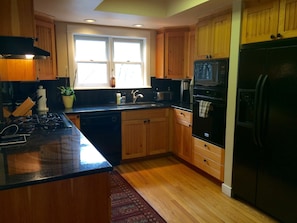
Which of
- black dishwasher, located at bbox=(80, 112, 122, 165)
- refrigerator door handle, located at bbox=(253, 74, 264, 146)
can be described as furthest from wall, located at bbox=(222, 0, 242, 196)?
black dishwasher, located at bbox=(80, 112, 122, 165)

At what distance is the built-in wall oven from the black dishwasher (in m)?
1.18

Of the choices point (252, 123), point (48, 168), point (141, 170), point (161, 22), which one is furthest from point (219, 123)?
point (48, 168)

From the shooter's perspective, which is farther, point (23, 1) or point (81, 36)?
point (81, 36)

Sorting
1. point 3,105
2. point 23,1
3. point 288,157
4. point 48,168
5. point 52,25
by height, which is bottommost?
point 288,157

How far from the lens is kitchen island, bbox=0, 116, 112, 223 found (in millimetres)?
1293

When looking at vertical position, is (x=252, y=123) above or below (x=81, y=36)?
below

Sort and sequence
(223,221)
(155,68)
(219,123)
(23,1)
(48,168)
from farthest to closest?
1. (155,68)
2. (219,123)
3. (223,221)
4. (23,1)
5. (48,168)

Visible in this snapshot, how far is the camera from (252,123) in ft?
8.21

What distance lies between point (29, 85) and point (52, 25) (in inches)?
36.1

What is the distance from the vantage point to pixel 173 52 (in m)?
4.19

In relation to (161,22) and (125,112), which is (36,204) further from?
(161,22)

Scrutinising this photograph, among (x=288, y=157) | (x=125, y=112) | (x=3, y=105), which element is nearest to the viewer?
(x=288, y=157)

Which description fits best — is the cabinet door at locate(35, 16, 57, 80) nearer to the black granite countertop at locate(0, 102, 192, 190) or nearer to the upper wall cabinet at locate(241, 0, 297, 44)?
the black granite countertop at locate(0, 102, 192, 190)

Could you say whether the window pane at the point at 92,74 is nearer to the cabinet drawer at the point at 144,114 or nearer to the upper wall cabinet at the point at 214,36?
the cabinet drawer at the point at 144,114
